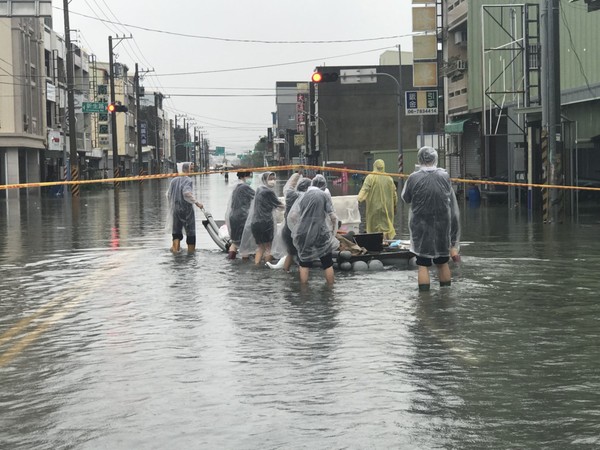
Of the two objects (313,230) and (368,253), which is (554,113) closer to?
(368,253)

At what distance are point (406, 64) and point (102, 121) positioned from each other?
1355 inches

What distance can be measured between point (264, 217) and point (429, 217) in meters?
4.36

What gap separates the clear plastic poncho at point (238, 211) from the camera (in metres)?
16.8

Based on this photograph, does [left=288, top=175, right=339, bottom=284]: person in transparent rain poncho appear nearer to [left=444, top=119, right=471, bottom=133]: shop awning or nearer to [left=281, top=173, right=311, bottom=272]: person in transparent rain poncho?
[left=281, top=173, right=311, bottom=272]: person in transparent rain poncho

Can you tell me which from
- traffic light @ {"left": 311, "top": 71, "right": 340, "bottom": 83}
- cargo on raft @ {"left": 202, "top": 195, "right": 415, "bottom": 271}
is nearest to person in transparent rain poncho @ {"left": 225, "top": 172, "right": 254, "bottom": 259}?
cargo on raft @ {"left": 202, "top": 195, "right": 415, "bottom": 271}

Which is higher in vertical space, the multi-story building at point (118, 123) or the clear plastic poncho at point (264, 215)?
the multi-story building at point (118, 123)

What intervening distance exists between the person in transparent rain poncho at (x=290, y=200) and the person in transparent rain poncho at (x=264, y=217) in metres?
0.41

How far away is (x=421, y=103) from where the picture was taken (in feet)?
151

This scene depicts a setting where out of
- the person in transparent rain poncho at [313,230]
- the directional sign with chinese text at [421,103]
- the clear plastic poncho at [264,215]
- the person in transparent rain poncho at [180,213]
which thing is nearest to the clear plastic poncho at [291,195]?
the clear plastic poncho at [264,215]

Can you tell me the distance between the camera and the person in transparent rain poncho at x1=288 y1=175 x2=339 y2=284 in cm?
1300

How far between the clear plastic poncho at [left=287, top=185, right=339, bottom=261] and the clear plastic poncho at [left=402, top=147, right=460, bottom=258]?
1382mm

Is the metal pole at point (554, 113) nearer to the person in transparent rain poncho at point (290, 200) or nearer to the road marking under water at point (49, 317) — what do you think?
the person in transparent rain poncho at point (290, 200)

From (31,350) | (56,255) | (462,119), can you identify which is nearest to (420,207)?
(31,350)

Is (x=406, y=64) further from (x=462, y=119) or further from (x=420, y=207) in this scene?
(x=420, y=207)
